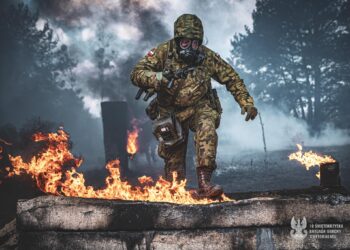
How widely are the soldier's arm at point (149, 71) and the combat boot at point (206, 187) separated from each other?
3.77 ft

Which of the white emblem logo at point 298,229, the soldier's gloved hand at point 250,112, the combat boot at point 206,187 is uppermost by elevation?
the soldier's gloved hand at point 250,112

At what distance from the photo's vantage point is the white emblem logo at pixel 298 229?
3.05 metres

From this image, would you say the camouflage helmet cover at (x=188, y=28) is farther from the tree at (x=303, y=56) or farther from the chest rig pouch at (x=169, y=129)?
the tree at (x=303, y=56)

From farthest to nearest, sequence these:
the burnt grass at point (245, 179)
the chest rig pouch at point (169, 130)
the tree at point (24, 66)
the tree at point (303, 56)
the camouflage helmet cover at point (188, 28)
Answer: the tree at point (24, 66)
the tree at point (303, 56)
the burnt grass at point (245, 179)
the chest rig pouch at point (169, 130)
the camouflage helmet cover at point (188, 28)

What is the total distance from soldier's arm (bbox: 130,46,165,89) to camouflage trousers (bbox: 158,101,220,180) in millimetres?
675

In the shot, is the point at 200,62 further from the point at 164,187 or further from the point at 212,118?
the point at 164,187

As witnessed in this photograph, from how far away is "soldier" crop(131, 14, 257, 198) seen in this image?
4.12 meters

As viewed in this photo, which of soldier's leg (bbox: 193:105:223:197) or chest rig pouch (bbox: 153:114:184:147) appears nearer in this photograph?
soldier's leg (bbox: 193:105:223:197)

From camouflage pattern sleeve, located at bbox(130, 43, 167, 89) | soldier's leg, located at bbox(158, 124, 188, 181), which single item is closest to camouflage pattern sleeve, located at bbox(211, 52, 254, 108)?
camouflage pattern sleeve, located at bbox(130, 43, 167, 89)

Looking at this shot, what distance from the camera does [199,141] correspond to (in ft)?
13.7

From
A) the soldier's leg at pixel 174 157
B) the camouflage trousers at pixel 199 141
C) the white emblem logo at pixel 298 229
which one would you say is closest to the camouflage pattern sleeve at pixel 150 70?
the camouflage trousers at pixel 199 141

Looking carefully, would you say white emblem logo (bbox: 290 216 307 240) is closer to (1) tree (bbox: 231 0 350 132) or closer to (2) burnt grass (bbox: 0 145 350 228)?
(2) burnt grass (bbox: 0 145 350 228)

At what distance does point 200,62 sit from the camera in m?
4.54

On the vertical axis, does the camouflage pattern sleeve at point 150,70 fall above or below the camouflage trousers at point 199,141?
above
